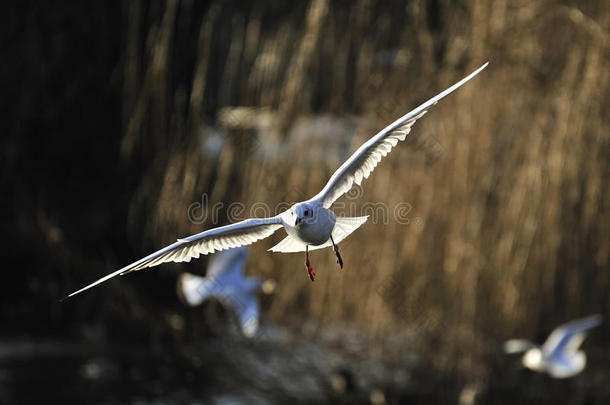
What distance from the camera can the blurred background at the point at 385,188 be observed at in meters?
5.33

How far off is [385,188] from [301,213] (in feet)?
9.85

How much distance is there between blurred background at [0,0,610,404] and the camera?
5.33 meters

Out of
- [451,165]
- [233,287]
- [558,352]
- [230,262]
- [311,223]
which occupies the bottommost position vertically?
[311,223]

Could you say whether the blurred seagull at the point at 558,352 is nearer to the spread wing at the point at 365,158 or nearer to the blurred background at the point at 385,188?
the blurred background at the point at 385,188

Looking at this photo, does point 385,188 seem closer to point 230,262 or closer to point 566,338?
point 230,262

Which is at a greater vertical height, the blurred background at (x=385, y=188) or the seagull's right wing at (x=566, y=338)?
the blurred background at (x=385, y=188)

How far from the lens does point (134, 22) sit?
672 centimetres

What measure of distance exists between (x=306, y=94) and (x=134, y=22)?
1924 millimetres

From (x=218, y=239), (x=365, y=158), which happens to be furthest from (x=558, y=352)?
(x=218, y=239)

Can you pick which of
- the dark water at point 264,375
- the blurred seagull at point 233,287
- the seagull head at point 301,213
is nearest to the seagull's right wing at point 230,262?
the blurred seagull at point 233,287

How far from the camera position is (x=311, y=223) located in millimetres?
2541

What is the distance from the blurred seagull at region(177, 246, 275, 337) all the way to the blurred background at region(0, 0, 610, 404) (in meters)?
0.81

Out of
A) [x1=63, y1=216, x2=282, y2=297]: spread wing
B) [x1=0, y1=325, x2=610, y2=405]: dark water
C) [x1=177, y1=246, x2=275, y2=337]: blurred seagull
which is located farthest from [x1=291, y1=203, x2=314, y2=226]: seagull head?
[x1=0, y1=325, x2=610, y2=405]: dark water

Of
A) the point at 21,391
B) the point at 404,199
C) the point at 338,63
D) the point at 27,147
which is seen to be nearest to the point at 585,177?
the point at 404,199
